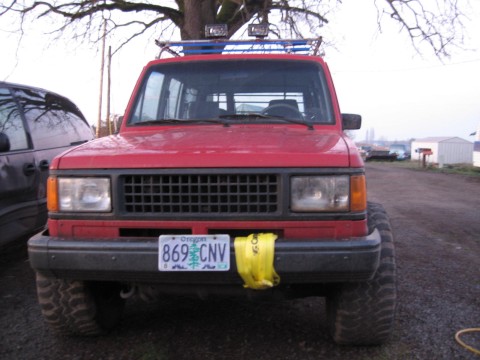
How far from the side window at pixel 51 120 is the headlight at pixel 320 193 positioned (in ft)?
10.2

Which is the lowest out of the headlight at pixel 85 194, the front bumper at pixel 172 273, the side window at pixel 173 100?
the front bumper at pixel 172 273

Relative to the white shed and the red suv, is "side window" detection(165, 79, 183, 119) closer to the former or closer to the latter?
the red suv

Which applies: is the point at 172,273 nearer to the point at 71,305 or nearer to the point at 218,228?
the point at 218,228

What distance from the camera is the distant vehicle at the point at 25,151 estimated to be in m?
4.06

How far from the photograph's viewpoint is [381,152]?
42.3 metres

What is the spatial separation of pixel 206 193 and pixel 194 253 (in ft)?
1.08

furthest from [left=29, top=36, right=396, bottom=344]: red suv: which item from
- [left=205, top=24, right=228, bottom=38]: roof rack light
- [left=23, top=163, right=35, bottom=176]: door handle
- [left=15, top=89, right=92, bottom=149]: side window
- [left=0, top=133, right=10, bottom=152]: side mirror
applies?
[left=205, top=24, right=228, bottom=38]: roof rack light

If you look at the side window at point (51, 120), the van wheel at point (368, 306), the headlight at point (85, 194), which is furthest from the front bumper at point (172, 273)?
the side window at point (51, 120)

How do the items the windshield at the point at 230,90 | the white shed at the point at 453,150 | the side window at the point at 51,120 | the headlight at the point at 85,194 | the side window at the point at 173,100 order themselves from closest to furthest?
the headlight at the point at 85,194 < the windshield at the point at 230,90 < the side window at the point at 173,100 < the side window at the point at 51,120 < the white shed at the point at 453,150

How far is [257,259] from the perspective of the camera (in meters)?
2.46

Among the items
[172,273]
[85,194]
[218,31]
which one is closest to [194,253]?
[172,273]

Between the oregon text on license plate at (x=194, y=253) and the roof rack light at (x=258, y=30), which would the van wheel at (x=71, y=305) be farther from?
the roof rack light at (x=258, y=30)

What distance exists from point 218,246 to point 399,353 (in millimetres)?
1389

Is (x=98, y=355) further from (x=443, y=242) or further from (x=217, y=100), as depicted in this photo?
(x=443, y=242)
